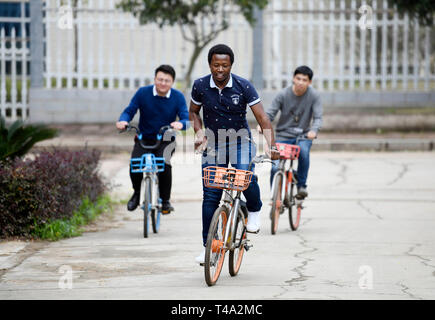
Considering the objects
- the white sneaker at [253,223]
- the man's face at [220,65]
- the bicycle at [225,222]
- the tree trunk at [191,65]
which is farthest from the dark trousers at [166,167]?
the tree trunk at [191,65]

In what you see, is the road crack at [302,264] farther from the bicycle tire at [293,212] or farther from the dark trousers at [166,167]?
the dark trousers at [166,167]

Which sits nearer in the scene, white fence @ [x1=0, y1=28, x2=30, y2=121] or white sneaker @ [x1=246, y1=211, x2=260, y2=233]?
white sneaker @ [x1=246, y1=211, x2=260, y2=233]

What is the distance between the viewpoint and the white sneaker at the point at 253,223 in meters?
6.74

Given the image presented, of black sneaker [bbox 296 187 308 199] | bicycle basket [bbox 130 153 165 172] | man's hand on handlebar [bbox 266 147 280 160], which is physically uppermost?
man's hand on handlebar [bbox 266 147 280 160]

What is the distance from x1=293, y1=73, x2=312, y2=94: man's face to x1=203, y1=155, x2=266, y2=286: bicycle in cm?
281

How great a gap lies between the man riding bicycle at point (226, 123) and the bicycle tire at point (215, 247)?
0.70ft

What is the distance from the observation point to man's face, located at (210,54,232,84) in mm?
6348

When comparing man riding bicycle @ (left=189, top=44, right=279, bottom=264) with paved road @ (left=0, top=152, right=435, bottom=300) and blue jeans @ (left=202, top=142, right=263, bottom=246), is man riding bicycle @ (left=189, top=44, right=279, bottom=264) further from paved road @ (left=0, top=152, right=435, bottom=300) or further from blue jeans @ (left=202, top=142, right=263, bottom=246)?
paved road @ (left=0, top=152, right=435, bottom=300)

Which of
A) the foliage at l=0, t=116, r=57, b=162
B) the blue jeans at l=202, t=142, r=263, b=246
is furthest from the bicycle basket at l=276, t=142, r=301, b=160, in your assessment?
the foliage at l=0, t=116, r=57, b=162

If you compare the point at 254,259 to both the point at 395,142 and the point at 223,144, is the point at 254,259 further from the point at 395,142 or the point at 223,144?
the point at 395,142

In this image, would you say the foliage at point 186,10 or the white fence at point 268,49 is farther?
the white fence at point 268,49

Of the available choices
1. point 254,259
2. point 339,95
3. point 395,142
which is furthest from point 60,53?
point 254,259

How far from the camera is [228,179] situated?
20.2ft

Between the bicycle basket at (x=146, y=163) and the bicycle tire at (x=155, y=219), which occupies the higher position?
the bicycle basket at (x=146, y=163)
